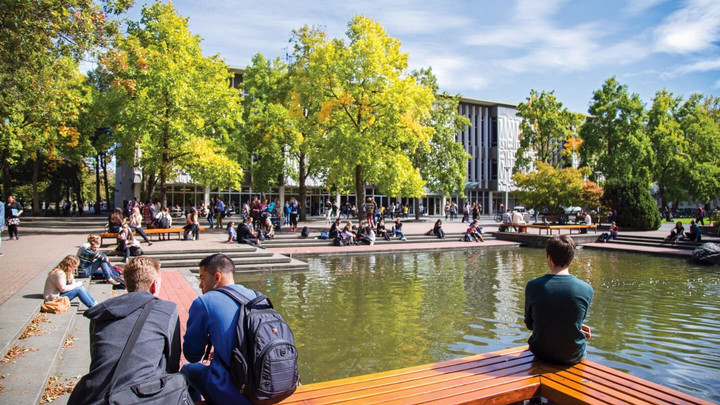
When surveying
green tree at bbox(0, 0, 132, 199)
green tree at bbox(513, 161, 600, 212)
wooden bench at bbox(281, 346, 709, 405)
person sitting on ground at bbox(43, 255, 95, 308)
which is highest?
green tree at bbox(0, 0, 132, 199)

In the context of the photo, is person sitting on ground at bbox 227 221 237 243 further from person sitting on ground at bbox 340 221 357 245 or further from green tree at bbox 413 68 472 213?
green tree at bbox 413 68 472 213

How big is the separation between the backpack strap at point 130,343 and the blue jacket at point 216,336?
12.0 inches

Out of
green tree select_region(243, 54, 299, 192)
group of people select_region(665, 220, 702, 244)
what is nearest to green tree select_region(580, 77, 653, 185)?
group of people select_region(665, 220, 702, 244)

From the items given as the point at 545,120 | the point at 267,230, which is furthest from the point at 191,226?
the point at 545,120

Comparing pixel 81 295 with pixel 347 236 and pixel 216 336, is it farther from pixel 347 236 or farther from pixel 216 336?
pixel 347 236

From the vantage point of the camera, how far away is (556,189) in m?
30.0

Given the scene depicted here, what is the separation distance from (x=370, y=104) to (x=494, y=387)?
21.9 meters

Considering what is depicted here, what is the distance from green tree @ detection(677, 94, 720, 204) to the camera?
141ft

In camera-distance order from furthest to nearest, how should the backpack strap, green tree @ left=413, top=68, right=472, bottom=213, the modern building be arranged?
1. the modern building
2. green tree @ left=413, top=68, right=472, bottom=213
3. the backpack strap

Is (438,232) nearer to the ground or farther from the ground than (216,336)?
nearer to the ground

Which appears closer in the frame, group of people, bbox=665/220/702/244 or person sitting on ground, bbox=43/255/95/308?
person sitting on ground, bbox=43/255/95/308

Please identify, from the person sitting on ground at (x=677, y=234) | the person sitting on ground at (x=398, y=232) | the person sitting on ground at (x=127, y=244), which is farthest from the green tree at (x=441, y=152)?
the person sitting on ground at (x=127, y=244)

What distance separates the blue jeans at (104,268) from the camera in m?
10.3

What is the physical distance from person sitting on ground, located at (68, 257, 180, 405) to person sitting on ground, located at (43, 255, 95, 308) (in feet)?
18.5
